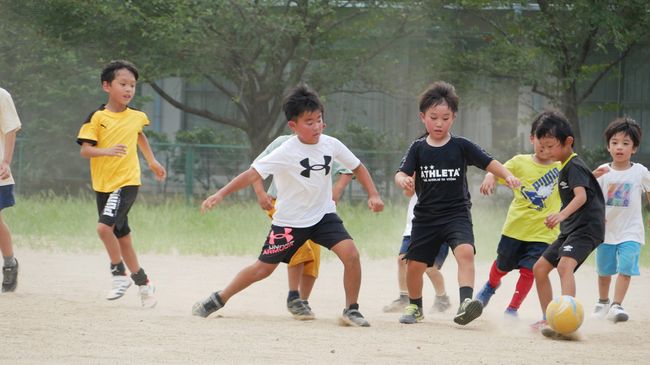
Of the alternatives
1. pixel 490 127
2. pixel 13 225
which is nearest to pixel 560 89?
pixel 490 127

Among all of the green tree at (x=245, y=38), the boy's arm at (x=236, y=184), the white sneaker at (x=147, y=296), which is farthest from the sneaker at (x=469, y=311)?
the green tree at (x=245, y=38)

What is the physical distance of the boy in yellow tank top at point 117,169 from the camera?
8016 millimetres

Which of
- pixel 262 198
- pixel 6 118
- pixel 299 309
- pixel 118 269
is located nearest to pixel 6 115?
pixel 6 118

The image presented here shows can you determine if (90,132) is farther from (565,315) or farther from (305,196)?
(565,315)

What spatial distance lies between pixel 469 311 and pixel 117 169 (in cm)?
293

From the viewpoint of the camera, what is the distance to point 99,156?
26.1 ft

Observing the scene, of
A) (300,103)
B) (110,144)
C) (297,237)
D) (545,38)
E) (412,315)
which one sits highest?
(545,38)

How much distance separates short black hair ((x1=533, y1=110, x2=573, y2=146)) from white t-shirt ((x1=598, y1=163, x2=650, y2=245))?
1.18 metres

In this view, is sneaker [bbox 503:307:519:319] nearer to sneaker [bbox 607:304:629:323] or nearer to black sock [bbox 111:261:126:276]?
sneaker [bbox 607:304:629:323]

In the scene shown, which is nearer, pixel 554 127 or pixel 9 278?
pixel 554 127

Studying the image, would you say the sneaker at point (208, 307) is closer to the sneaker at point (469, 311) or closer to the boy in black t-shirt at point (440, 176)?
the boy in black t-shirt at point (440, 176)

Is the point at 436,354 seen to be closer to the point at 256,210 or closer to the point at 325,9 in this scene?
the point at 256,210

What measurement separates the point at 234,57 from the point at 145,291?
11.2m

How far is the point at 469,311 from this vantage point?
22.2ft
